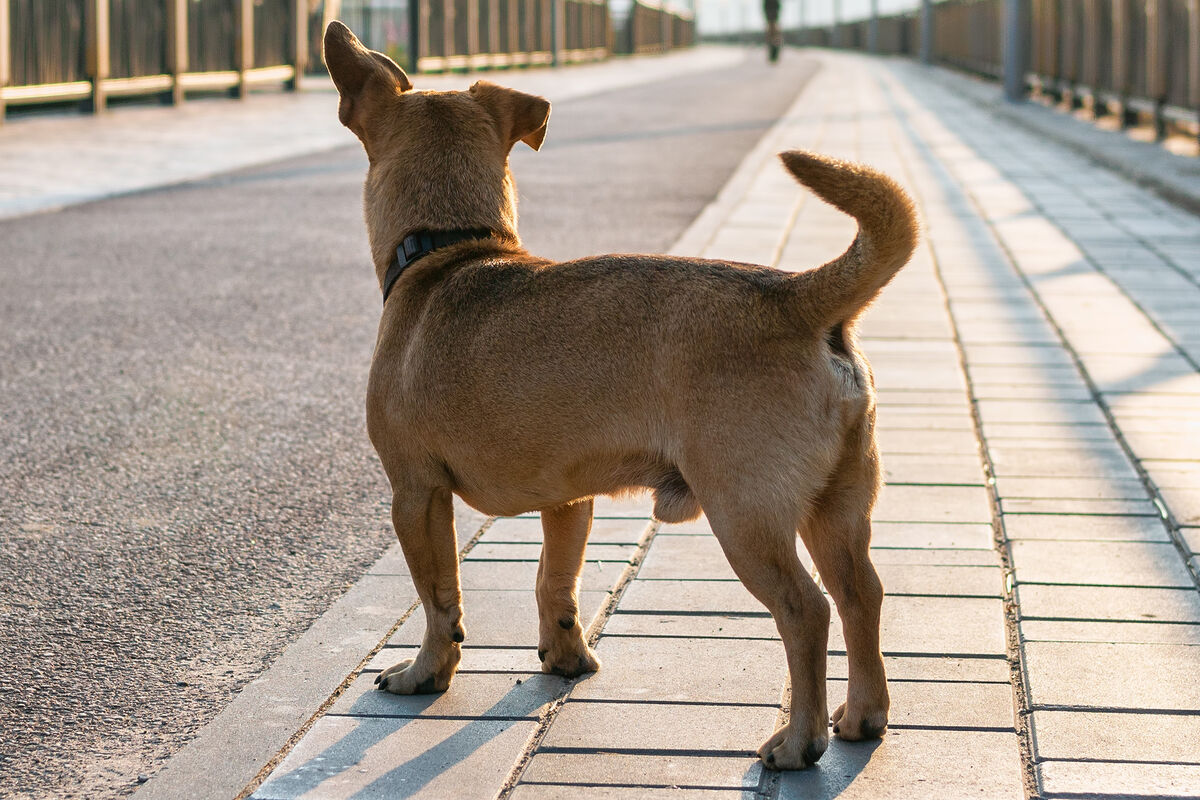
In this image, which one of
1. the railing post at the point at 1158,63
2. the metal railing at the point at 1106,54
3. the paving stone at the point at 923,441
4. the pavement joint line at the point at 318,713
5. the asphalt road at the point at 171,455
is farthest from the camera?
the railing post at the point at 1158,63

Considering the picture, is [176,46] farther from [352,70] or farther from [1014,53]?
[352,70]

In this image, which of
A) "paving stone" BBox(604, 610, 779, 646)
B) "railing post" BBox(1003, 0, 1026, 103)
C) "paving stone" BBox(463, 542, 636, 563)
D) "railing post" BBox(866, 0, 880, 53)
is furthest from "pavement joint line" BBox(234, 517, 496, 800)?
"railing post" BBox(866, 0, 880, 53)

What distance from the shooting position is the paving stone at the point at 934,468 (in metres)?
4.44

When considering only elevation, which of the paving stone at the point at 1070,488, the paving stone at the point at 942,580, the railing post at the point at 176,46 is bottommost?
the paving stone at the point at 942,580

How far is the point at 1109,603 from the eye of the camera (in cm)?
338

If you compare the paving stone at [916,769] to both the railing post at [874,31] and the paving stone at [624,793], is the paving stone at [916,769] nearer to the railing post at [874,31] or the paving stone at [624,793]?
the paving stone at [624,793]

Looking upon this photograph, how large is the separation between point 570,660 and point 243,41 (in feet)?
77.0

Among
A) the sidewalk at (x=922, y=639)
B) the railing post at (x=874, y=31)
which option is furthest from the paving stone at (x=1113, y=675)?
the railing post at (x=874, y=31)

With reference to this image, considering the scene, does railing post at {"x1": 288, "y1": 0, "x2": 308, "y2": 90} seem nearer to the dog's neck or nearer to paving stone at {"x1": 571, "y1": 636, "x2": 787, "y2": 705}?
the dog's neck

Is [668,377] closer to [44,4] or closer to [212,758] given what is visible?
[212,758]

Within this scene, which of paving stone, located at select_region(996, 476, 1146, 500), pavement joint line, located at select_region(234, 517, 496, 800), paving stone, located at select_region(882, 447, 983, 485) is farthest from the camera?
paving stone, located at select_region(882, 447, 983, 485)

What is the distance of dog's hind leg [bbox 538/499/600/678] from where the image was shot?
10.1 ft

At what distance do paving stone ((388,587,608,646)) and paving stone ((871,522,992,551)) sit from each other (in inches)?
32.5

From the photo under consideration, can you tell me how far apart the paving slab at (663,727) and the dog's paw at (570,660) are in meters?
0.13
